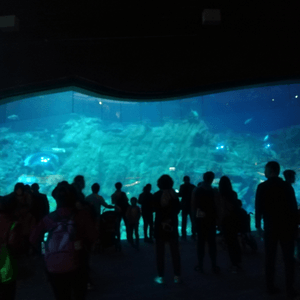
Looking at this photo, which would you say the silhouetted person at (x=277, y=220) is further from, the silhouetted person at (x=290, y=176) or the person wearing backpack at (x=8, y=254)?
the person wearing backpack at (x=8, y=254)

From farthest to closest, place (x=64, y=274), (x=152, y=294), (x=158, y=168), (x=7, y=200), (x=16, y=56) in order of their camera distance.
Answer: (x=158, y=168) < (x=16, y=56) < (x=152, y=294) < (x=7, y=200) < (x=64, y=274)

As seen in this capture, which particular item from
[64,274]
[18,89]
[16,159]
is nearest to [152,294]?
[64,274]

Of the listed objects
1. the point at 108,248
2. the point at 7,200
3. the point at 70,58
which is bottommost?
the point at 108,248

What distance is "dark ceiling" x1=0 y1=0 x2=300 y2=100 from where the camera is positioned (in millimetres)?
3980

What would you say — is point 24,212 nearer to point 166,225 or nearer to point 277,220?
point 166,225

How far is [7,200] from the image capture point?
2.01 metres

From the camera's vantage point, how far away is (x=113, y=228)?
5.19 m

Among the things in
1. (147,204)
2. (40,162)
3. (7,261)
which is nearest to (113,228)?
(147,204)

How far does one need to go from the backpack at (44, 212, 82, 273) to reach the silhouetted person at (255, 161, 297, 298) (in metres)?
2.17

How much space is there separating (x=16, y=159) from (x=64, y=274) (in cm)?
5247

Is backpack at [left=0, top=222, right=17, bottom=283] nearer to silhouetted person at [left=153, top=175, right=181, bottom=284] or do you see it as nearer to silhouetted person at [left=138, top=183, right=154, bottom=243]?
silhouetted person at [left=153, top=175, right=181, bottom=284]

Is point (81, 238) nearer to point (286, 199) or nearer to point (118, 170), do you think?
point (286, 199)

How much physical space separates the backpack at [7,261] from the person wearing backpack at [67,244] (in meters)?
0.18

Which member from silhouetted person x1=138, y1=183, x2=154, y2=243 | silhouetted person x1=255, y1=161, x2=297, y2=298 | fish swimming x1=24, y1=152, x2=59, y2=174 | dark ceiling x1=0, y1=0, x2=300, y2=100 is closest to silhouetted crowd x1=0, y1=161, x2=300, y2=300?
silhouetted person x1=255, y1=161, x2=297, y2=298
